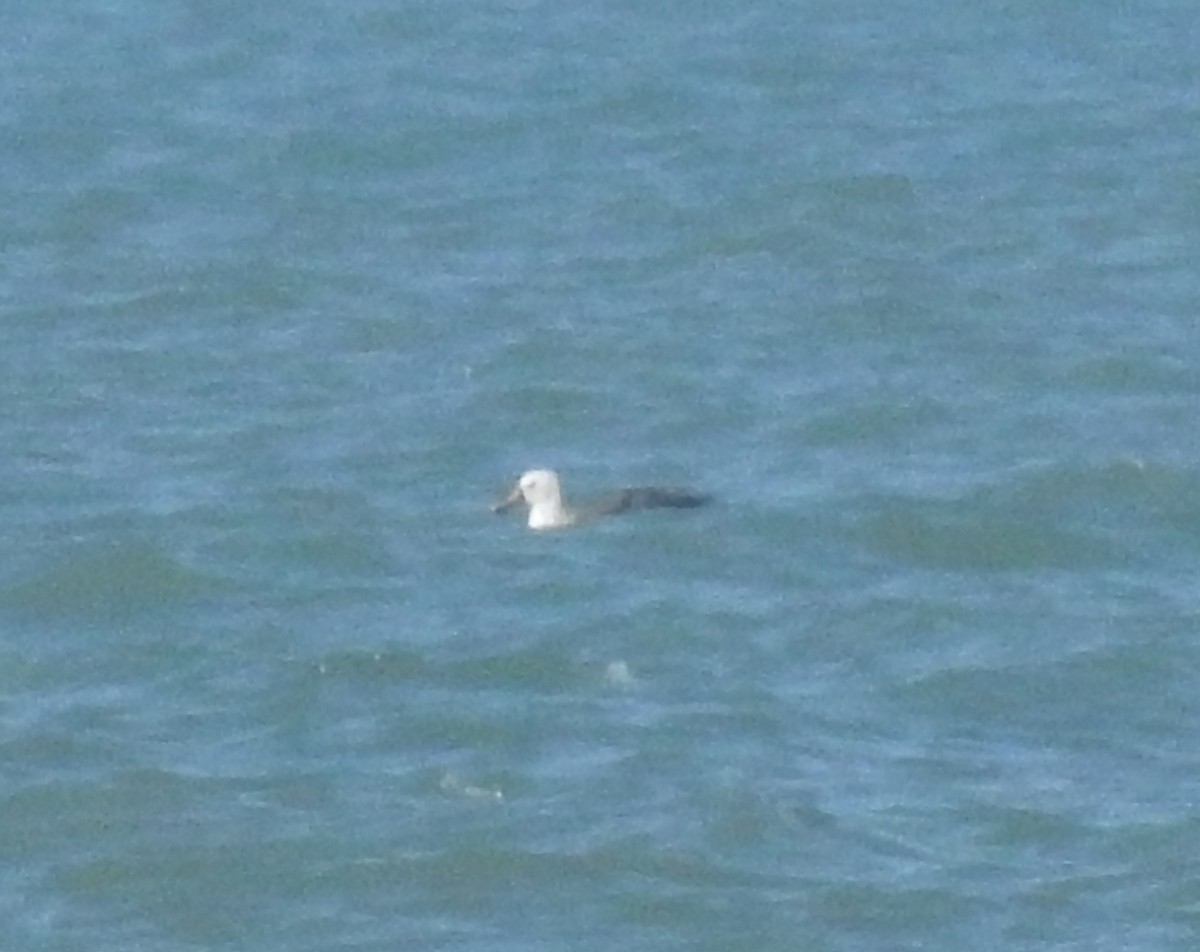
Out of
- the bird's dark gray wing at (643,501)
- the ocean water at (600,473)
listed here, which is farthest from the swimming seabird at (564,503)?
the ocean water at (600,473)

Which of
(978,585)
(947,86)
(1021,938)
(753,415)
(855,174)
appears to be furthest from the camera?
(947,86)

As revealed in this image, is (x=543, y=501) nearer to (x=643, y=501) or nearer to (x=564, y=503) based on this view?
(x=564, y=503)

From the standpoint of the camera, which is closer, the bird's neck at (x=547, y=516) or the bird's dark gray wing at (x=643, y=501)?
the bird's neck at (x=547, y=516)

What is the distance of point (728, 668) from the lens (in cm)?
2166

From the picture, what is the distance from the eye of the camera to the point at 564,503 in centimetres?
2378

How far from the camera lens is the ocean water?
19469 millimetres

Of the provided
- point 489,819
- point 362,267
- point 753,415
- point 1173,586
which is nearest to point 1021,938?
point 489,819

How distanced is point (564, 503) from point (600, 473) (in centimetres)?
90

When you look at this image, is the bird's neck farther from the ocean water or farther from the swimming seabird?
the ocean water

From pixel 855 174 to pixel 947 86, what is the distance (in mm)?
2270

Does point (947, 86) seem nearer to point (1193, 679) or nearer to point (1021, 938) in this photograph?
point (1193, 679)

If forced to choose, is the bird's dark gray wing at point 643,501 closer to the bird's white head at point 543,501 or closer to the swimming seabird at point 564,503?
the swimming seabird at point 564,503

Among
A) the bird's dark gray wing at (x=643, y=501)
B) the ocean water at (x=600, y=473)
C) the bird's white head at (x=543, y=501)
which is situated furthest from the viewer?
the bird's dark gray wing at (x=643, y=501)

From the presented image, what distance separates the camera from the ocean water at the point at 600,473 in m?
Answer: 19.5
